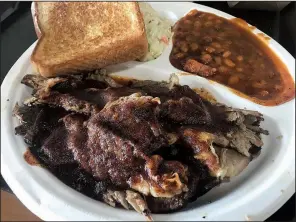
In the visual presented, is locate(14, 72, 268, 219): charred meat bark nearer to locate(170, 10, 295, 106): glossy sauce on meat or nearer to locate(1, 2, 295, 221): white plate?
locate(1, 2, 295, 221): white plate

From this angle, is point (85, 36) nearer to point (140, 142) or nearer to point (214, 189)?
point (140, 142)

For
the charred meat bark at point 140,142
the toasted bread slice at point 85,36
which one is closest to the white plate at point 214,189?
the charred meat bark at point 140,142

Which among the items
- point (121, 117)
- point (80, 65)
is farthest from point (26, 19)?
point (121, 117)

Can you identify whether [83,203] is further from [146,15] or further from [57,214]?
[146,15]

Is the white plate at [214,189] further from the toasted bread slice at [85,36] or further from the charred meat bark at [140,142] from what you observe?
the toasted bread slice at [85,36]

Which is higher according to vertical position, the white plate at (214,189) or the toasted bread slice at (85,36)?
the toasted bread slice at (85,36)

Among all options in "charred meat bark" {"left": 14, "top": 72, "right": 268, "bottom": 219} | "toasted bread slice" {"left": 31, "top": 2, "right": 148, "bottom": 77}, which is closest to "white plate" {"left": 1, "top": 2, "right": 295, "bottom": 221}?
"charred meat bark" {"left": 14, "top": 72, "right": 268, "bottom": 219}

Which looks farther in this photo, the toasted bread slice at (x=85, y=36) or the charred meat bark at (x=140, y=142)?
the toasted bread slice at (x=85, y=36)
